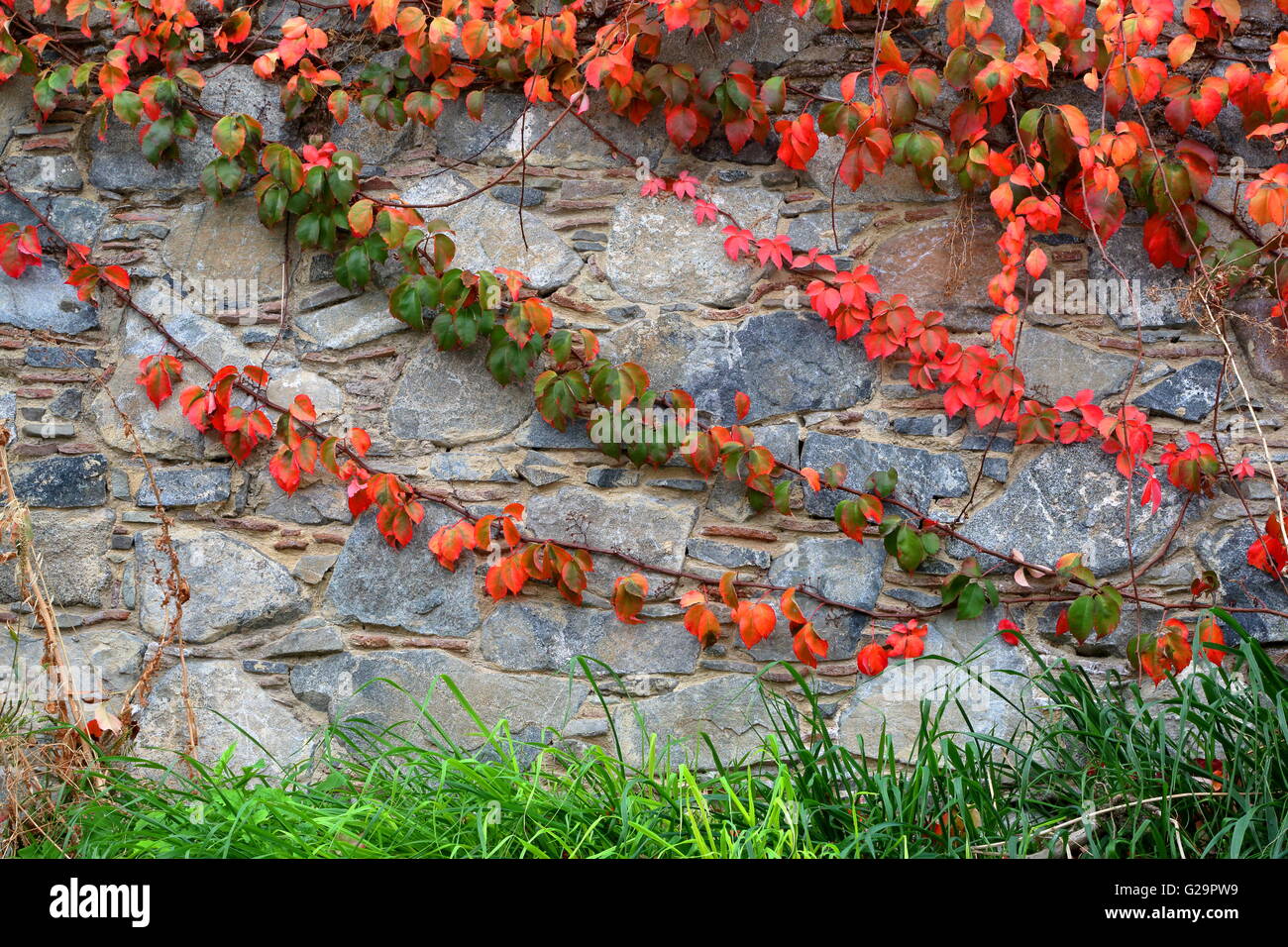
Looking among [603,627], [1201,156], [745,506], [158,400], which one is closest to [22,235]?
[158,400]

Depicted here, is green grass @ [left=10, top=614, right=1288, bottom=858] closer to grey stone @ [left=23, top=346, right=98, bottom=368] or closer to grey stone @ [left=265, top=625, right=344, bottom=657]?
grey stone @ [left=265, top=625, right=344, bottom=657]

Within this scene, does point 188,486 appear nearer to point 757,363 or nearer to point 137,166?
point 137,166

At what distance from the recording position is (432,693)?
249 centimetres

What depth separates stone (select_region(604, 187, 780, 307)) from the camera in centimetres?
256

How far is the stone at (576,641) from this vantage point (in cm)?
250

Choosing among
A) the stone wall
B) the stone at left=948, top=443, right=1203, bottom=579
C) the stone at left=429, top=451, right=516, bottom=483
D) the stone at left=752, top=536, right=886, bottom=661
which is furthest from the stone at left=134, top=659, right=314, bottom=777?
the stone at left=948, top=443, right=1203, bottom=579

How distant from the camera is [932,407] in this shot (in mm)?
2506

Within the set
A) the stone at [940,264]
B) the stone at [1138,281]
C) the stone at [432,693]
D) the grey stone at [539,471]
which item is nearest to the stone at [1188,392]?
the stone at [1138,281]

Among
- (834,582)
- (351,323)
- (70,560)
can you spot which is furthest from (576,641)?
(70,560)

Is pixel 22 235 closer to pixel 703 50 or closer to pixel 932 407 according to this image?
pixel 703 50

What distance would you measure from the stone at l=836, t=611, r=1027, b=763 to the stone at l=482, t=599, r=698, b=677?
408 millimetres

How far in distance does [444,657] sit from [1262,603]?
189cm

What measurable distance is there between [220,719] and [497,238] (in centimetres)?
134

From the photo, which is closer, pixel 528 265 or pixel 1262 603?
pixel 1262 603
